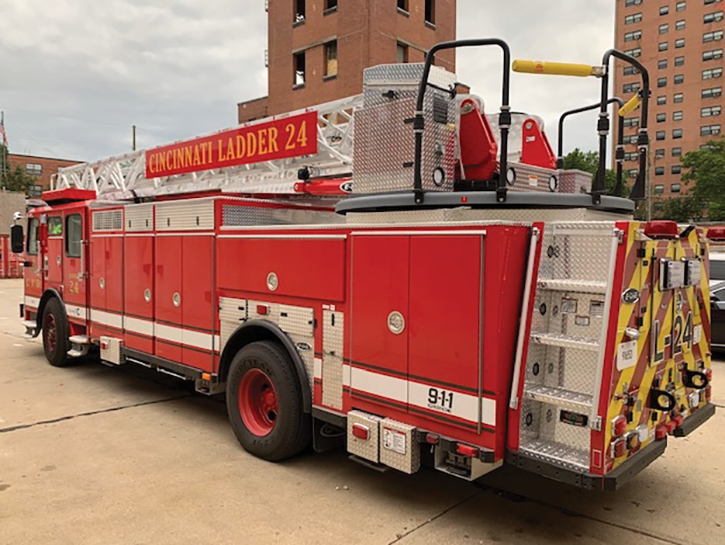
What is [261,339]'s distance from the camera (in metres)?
5.55

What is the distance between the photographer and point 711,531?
4.12 metres

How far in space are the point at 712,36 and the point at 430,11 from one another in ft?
225

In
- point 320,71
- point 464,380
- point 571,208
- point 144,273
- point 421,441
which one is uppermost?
point 320,71

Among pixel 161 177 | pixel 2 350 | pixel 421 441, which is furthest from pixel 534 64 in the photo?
pixel 2 350

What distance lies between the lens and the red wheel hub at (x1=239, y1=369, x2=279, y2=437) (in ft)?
18.1

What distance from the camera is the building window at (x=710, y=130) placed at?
76.6 metres

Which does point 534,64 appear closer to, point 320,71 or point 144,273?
point 144,273

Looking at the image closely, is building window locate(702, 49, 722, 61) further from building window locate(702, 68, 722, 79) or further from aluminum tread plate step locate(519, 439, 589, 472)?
aluminum tread plate step locate(519, 439, 589, 472)

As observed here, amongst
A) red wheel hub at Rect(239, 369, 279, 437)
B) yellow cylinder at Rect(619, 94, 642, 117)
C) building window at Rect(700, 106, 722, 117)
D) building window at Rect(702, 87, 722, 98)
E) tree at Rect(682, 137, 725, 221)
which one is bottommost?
red wheel hub at Rect(239, 369, 279, 437)

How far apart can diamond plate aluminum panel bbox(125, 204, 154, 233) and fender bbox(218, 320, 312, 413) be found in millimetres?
2057

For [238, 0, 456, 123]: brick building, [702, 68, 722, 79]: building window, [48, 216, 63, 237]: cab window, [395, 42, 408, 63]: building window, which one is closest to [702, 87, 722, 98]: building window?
[702, 68, 722, 79]: building window

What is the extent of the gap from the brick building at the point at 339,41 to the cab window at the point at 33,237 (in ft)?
51.0

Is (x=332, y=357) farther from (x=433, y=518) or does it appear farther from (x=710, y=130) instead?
(x=710, y=130)

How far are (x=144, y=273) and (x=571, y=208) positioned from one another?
16.0ft
